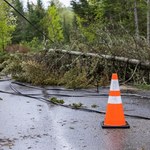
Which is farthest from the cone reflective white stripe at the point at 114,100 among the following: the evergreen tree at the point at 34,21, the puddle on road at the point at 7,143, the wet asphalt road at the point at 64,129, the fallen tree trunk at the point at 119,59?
the evergreen tree at the point at 34,21

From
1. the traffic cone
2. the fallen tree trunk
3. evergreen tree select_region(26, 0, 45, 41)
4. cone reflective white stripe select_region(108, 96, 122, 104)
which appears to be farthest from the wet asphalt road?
evergreen tree select_region(26, 0, 45, 41)

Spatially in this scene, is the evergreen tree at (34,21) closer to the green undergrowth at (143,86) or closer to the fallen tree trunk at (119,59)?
the fallen tree trunk at (119,59)

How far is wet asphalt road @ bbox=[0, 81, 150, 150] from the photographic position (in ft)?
15.2

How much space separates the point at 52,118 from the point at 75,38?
254 inches

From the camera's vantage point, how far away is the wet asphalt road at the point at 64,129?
4621 millimetres

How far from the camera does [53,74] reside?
11578 mm

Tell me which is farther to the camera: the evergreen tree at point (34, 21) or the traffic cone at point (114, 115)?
the evergreen tree at point (34, 21)

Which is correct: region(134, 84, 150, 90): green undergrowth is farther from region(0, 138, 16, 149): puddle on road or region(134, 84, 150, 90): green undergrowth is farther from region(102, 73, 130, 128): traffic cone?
region(0, 138, 16, 149): puddle on road

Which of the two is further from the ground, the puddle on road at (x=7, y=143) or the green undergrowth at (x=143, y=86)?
the green undergrowth at (x=143, y=86)

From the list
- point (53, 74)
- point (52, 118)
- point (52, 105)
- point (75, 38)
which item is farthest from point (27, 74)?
point (52, 118)

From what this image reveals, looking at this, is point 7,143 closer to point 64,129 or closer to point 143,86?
point 64,129

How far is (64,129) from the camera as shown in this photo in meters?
5.46

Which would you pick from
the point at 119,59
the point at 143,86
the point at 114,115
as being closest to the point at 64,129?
the point at 114,115

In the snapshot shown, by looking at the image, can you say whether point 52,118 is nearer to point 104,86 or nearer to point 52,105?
point 52,105
